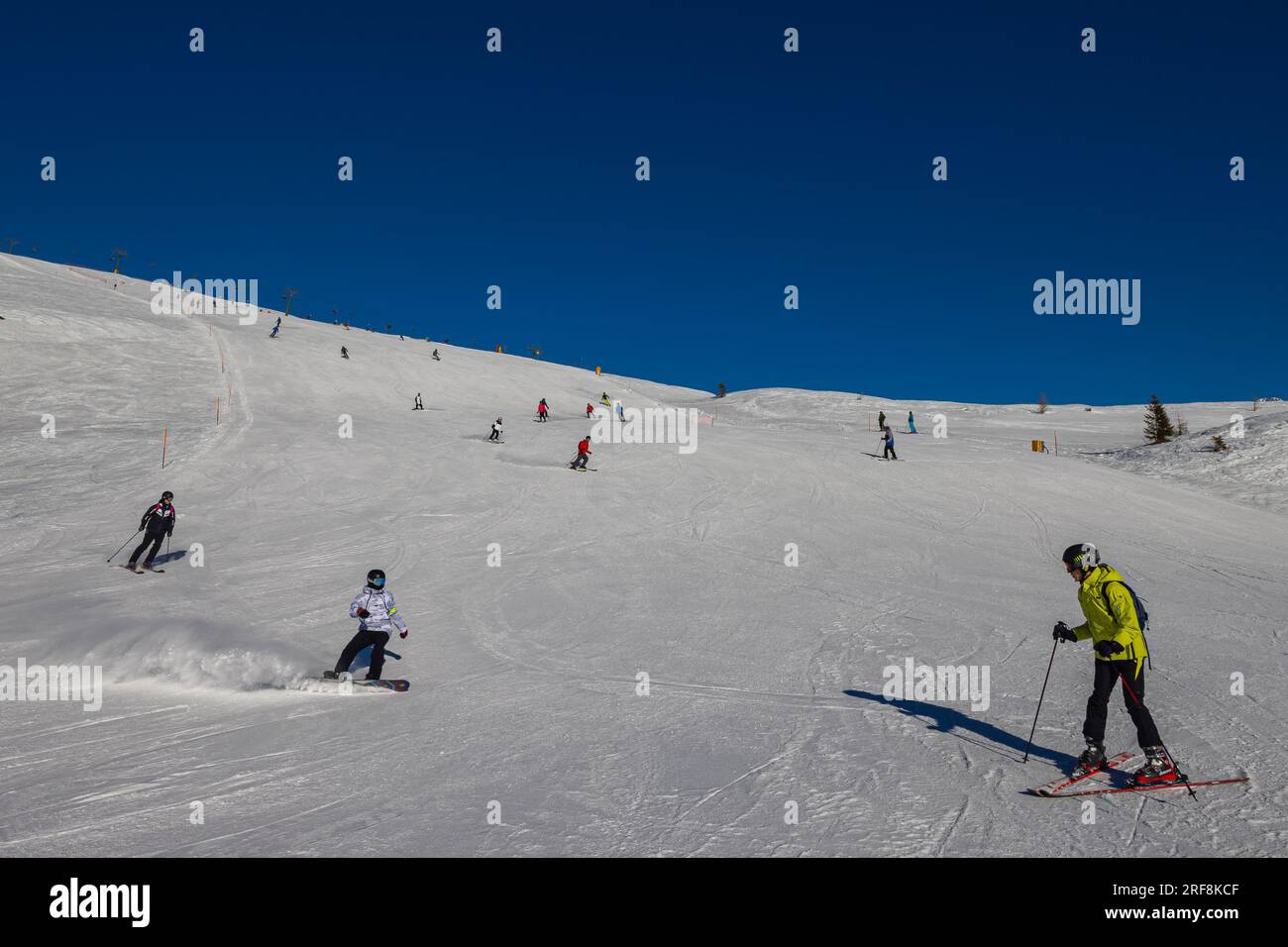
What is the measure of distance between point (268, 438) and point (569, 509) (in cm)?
1263

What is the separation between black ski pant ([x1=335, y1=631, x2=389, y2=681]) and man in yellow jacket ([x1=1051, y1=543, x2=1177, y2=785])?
23.6ft

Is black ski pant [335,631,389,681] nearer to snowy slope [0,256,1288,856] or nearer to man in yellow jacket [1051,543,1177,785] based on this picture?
snowy slope [0,256,1288,856]

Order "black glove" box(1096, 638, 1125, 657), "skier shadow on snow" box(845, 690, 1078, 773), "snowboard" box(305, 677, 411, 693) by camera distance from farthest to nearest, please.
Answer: "snowboard" box(305, 677, 411, 693) < "skier shadow on snow" box(845, 690, 1078, 773) < "black glove" box(1096, 638, 1125, 657)

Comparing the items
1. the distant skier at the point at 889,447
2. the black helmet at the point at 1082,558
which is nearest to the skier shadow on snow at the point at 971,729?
the black helmet at the point at 1082,558

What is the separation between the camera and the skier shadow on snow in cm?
640

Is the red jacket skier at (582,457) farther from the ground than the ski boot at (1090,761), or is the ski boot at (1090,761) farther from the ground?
the red jacket skier at (582,457)

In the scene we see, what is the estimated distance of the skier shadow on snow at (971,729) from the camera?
640cm

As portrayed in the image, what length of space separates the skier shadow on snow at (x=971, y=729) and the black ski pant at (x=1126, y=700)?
1.39 feet

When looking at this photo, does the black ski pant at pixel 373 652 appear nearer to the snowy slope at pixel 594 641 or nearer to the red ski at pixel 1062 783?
the snowy slope at pixel 594 641

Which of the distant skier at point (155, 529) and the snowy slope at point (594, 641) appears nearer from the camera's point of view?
the snowy slope at point (594, 641)

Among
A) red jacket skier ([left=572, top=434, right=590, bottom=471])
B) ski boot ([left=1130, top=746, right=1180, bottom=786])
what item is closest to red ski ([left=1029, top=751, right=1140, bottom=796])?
ski boot ([left=1130, top=746, right=1180, bottom=786])

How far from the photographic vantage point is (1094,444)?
134ft
